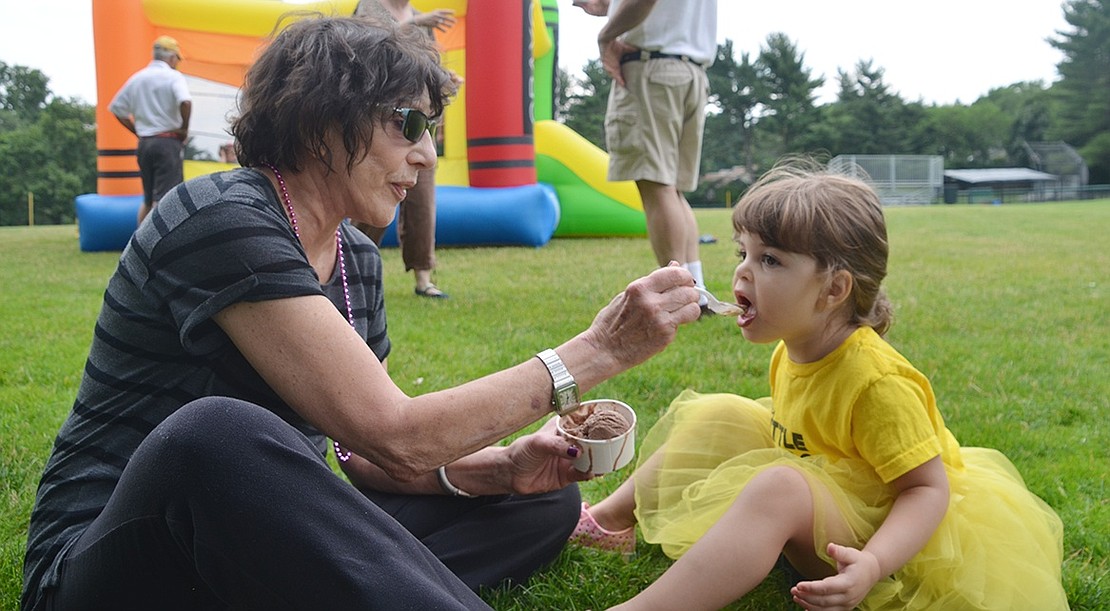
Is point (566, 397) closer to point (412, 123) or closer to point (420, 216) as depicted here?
point (412, 123)

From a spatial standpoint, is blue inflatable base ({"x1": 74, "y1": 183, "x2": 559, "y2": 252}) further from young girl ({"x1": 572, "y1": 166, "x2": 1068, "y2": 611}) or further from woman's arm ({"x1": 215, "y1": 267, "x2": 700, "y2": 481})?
woman's arm ({"x1": 215, "y1": 267, "x2": 700, "y2": 481})

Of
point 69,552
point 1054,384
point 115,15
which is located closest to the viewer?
point 69,552

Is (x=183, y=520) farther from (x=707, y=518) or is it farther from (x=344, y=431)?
(x=707, y=518)

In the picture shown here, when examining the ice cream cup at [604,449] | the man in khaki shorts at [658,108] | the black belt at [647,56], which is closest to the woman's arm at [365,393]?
the ice cream cup at [604,449]

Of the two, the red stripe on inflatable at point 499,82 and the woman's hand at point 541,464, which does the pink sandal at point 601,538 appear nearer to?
the woman's hand at point 541,464

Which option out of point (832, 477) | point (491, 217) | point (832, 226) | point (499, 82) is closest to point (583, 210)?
point (491, 217)

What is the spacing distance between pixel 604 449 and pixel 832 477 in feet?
1.66

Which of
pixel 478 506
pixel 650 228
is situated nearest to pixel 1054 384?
pixel 650 228

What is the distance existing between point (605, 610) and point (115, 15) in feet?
33.6

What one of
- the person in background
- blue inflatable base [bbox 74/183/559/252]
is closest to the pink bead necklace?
the person in background

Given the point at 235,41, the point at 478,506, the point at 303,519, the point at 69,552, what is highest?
the point at 235,41

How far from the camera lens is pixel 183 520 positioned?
4.12 ft

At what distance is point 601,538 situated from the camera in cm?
225

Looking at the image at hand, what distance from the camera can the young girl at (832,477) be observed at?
1.76 metres
